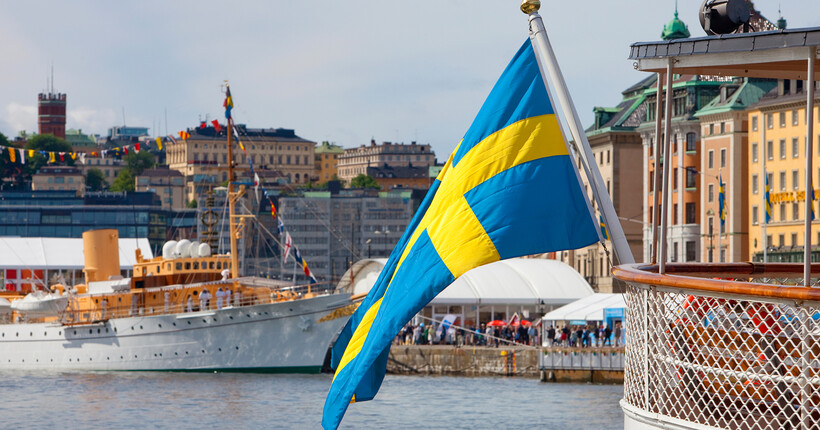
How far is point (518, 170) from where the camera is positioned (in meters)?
14.1

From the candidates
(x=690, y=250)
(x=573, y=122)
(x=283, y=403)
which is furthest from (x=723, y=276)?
(x=690, y=250)

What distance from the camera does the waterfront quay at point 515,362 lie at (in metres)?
60.6

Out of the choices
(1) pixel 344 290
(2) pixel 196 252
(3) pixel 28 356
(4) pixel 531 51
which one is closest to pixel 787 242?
(1) pixel 344 290

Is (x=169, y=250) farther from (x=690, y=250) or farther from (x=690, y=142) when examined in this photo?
(x=690, y=142)

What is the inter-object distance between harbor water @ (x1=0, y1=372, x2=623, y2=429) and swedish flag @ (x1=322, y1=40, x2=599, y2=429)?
28409 millimetres

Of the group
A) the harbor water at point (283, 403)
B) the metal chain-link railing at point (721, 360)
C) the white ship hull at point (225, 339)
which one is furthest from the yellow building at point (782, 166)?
the metal chain-link railing at point (721, 360)

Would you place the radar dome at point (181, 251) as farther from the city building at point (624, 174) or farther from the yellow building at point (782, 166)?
the city building at point (624, 174)

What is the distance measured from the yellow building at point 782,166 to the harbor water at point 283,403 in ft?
100

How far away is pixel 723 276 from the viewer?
1450 centimetres

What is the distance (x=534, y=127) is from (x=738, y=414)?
3.79 meters

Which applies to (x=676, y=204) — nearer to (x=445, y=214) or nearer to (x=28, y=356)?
(x=28, y=356)

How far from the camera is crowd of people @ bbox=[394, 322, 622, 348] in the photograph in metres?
65.1

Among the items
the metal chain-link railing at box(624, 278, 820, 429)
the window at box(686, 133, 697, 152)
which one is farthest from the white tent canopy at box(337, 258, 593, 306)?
the metal chain-link railing at box(624, 278, 820, 429)

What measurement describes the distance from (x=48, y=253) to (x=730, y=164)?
42.7 meters
